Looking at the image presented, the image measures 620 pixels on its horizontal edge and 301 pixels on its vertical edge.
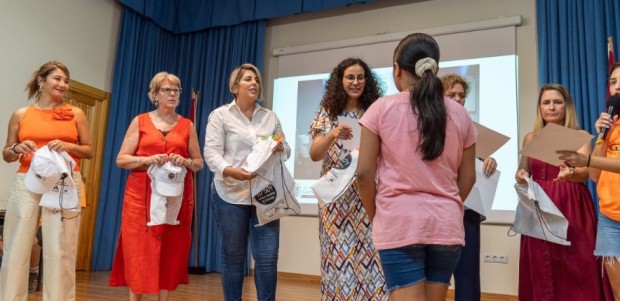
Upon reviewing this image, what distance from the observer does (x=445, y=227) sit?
1209 mm

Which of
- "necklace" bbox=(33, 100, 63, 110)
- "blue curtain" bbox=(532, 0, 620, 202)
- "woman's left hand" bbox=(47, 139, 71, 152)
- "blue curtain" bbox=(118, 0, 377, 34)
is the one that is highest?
"blue curtain" bbox=(118, 0, 377, 34)

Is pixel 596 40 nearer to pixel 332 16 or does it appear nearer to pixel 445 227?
pixel 332 16

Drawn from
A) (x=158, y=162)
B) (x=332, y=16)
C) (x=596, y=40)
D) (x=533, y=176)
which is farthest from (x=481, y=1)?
(x=158, y=162)

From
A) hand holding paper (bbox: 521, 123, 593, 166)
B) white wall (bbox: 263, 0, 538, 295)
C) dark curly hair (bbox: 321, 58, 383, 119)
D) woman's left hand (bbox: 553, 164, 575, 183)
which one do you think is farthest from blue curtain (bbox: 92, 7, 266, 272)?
hand holding paper (bbox: 521, 123, 593, 166)

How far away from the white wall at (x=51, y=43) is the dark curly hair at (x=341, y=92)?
3.72 meters

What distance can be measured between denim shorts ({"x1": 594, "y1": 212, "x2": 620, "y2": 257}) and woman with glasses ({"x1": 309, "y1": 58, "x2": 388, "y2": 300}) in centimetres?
97

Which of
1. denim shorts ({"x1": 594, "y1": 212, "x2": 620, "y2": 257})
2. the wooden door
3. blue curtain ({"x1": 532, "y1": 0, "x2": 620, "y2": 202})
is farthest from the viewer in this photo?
the wooden door

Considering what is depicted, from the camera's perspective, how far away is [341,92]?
6.71 feet

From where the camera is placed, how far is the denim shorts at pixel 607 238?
1923 mm

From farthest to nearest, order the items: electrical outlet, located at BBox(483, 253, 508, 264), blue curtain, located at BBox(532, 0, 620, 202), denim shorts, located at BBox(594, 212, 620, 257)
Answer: electrical outlet, located at BBox(483, 253, 508, 264) → blue curtain, located at BBox(532, 0, 620, 202) → denim shorts, located at BBox(594, 212, 620, 257)

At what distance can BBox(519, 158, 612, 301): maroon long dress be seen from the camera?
213 cm

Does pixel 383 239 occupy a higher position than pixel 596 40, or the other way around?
pixel 596 40

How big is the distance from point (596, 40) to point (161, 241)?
3.87 meters

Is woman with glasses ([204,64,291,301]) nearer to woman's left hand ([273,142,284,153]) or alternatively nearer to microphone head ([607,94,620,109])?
woman's left hand ([273,142,284,153])
